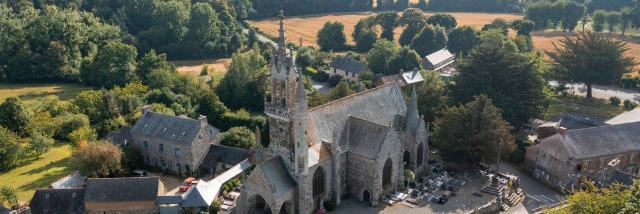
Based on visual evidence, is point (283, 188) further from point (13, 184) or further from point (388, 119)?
point (13, 184)

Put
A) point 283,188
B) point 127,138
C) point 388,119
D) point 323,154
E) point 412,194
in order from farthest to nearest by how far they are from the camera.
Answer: point 127,138 → point 388,119 → point 412,194 → point 323,154 → point 283,188

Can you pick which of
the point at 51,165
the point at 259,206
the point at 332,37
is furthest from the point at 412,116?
the point at 332,37

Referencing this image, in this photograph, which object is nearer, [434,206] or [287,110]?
[287,110]

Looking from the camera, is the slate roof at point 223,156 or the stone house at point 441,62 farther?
the stone house at point 441,62

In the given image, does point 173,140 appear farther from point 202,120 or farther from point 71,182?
point 71,182

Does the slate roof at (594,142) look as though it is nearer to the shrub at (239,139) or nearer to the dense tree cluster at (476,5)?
the shrub at (239,139)

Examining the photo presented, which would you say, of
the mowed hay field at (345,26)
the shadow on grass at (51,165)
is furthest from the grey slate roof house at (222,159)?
the mowed hay field at (345,26)

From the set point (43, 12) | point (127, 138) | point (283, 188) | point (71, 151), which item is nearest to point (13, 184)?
point (71, 151)
